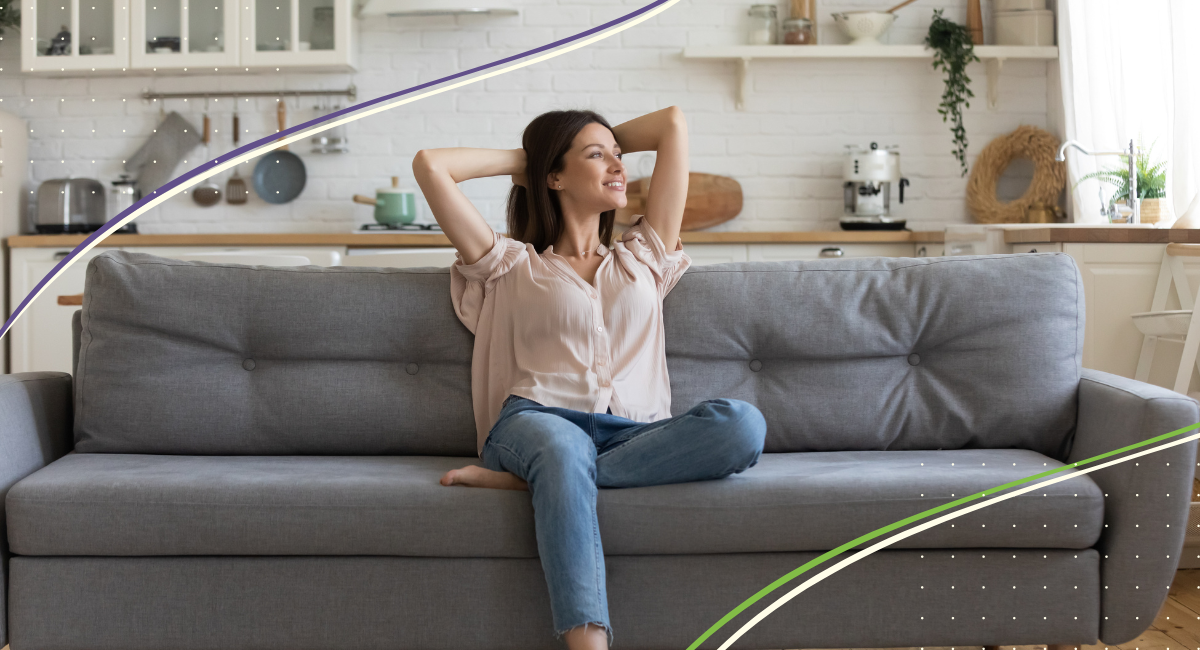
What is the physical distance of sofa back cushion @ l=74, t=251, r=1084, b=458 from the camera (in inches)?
74.4

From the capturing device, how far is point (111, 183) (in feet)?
14.6

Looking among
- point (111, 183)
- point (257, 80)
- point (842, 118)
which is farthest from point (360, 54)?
point (842, 118)

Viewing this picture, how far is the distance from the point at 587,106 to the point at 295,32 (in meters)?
1.31

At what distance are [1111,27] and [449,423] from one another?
126 inches

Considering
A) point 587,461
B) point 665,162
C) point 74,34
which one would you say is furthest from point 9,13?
point 587,461

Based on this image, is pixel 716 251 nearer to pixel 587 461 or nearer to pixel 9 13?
pixel 587 461

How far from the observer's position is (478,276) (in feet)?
6.30

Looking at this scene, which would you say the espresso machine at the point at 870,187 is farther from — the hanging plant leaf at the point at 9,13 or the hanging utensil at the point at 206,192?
the hanging plant leaf at the point at 9,13

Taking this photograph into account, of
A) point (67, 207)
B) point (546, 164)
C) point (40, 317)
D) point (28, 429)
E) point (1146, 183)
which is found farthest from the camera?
point (67, 207)

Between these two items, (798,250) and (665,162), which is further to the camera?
(798,250)

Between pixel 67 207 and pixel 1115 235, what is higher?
pixel 67 207

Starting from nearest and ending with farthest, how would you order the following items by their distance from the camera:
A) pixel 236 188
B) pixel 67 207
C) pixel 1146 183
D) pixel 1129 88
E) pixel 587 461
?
pixel 587 461 < pixel 1146 183 < pixel 1129 88 < pixel 67 207 < pixel 236 188

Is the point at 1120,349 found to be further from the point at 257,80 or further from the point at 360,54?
the point at 257,80

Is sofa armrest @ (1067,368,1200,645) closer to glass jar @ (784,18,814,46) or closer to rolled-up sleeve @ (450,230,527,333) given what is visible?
rolled-up sleeve @ (450,230,527,333)
